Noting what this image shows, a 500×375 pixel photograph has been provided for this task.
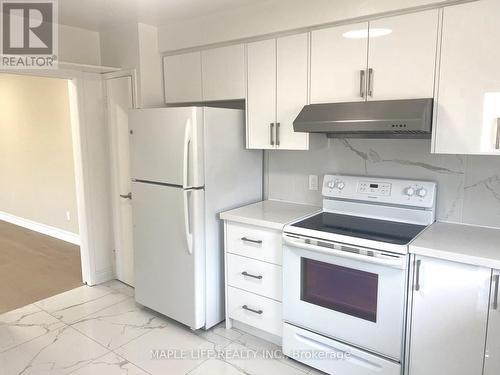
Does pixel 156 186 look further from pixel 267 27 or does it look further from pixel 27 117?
pixel 27 117

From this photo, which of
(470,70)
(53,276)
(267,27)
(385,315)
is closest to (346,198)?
(385,315)

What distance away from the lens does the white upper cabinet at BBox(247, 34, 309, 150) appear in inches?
102

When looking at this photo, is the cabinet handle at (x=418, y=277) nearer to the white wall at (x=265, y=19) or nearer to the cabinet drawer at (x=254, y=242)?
the cabinet drawer at (x=254, y=242)

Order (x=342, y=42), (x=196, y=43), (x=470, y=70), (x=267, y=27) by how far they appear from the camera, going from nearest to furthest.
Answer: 1. (x=470, y=70)
2. (x=342, y=42)
3. (x=267, y=27)
4. (x=196, y=43)

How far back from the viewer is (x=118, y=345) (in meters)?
2.69

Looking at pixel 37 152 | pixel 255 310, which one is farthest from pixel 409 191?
pixel 37 152

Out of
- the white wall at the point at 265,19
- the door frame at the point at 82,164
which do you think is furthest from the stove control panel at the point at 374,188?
the door frame at the point at 82,164

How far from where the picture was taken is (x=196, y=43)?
3037 millimetres

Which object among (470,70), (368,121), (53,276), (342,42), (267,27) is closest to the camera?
(470,70)

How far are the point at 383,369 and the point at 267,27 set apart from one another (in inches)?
87.5

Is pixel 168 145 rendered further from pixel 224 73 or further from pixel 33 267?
pixel 33 267

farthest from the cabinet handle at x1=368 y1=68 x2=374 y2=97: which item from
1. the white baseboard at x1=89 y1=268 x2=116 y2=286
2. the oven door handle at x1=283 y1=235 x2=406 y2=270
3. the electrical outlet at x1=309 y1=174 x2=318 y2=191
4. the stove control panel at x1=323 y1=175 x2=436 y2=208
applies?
the white baseboard at x1=89 y1=268 x2=116 y2=286

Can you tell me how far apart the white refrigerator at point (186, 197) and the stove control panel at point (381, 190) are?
701 mm

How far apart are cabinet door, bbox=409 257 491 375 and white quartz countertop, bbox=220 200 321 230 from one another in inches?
34.8
